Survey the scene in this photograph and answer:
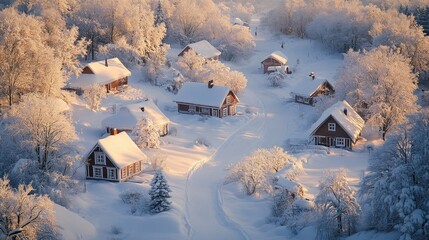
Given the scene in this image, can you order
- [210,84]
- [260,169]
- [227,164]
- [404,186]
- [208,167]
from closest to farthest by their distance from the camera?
[404,186], [260,169], [208,167], [227,164], [210,84]

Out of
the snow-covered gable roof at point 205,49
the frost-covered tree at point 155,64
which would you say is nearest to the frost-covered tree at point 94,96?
the frost-covered tree at point 155,64

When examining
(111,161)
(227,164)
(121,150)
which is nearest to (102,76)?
(121,150)

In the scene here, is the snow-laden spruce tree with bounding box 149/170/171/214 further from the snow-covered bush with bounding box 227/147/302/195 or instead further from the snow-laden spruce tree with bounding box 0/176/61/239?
the snow-laden spruce tree with bounding box 0/176/61/239

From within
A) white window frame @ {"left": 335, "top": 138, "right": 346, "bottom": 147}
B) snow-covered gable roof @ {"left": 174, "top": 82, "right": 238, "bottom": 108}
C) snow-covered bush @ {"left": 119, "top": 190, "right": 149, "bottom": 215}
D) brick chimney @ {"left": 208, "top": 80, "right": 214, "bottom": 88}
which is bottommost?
snow-covered bush @ {"left": 119, "top": 190, "right": 149, "bottom": 215}

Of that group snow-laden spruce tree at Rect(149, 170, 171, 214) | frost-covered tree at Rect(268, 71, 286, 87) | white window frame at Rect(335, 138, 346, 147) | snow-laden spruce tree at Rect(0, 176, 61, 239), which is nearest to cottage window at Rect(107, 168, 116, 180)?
snow-laden spruce tree at Rect(149, 170, 171, 214)

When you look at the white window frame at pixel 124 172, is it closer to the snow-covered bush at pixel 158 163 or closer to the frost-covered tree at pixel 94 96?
the snow-covered bush at pixel 158 163

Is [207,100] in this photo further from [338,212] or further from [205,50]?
[338,212]

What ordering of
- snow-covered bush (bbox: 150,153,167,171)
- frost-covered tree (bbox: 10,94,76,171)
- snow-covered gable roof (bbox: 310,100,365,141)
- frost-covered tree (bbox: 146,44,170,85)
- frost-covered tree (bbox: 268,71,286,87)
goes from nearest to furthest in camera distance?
frost-covered tree (bbox: 10,94,76,171) < snow-covered bush (bbox: 150,153,167,171) < snow-covered gable roof (bbox: 310,100,365,141) < frost-covered tree (bbox: 146,44,170,85) < frost-covered tree (bbox: 268,71,286,87)

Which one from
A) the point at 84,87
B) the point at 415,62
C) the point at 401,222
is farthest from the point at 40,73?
the point at 415,62
